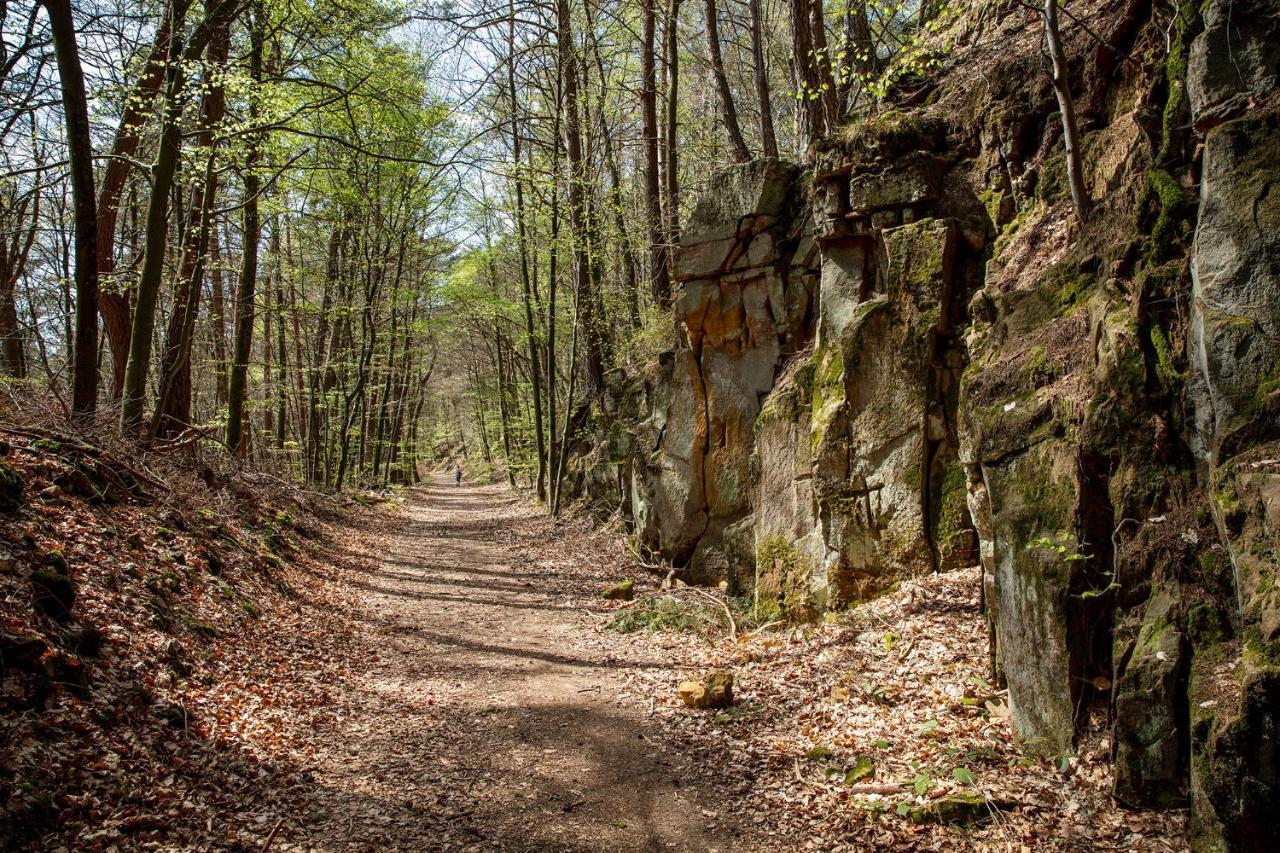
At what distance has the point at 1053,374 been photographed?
5773mm

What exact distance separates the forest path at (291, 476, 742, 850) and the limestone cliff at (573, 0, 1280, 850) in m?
2.90

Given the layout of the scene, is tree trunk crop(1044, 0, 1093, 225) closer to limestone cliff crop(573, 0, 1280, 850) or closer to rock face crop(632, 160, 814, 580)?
limestone cliff crop(573, 0, 1280, 850)

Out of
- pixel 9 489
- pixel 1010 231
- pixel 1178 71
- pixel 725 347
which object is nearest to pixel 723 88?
pixel 725 347

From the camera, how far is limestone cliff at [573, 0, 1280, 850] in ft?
13.6

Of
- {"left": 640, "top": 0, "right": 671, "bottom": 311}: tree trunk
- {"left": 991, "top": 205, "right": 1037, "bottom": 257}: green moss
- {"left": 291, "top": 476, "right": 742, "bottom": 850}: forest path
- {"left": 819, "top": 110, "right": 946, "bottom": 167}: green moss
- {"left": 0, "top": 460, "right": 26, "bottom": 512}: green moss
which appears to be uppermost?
{"left": 640, "top": 0, "right": 671, "bottom": 311}: tree trunk

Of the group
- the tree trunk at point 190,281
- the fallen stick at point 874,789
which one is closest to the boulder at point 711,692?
the fallen stick at point 874,789

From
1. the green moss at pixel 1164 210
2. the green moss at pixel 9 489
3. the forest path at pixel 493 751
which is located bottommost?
the forest path at pixel 493 751

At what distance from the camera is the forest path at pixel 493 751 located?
→ 16.2ft

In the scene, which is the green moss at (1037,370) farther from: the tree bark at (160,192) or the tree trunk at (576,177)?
the tree trunk at (576,177)

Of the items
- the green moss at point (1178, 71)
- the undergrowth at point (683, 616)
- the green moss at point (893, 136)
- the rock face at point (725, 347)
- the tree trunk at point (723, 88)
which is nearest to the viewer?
the green moss at point (1178, 71)

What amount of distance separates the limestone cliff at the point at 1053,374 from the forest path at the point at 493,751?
9.50 ft

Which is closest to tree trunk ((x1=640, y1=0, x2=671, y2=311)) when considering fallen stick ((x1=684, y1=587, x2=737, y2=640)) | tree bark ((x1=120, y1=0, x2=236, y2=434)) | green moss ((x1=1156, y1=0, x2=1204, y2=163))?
fallen stick ((x1=684, y1=587, x2=737, y2=640))

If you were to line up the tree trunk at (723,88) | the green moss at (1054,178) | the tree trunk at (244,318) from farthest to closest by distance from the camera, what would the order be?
the tree trunk at (723,88), the tree trunk at (244,318), the green moss at (1054,178)

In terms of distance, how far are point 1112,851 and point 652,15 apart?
17.1m
